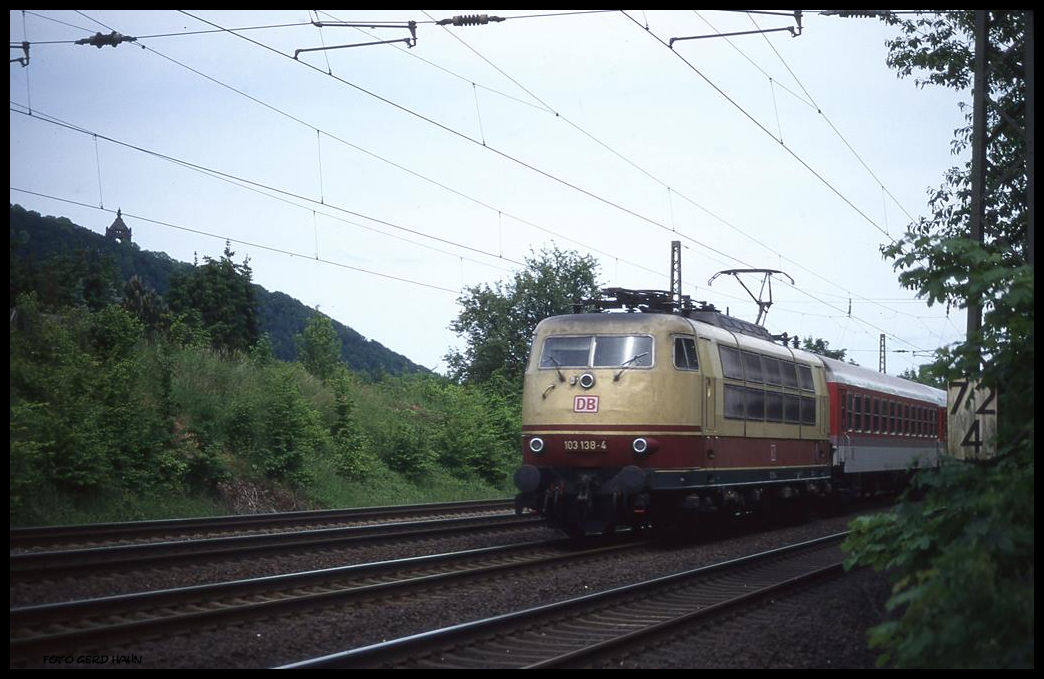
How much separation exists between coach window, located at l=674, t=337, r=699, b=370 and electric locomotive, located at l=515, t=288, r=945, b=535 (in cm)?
2

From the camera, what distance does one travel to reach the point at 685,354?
51.4ft

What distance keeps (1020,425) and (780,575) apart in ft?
23.1

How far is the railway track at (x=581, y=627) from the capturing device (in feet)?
26.1

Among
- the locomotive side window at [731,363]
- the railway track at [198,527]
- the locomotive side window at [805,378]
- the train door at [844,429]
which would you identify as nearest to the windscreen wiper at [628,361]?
the locomotive side window at [731,363]

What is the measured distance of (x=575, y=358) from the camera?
15.8 m

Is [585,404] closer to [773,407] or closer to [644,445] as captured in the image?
[644,445]

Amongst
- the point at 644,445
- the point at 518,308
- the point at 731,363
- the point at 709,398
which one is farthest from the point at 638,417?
the point at 518,308

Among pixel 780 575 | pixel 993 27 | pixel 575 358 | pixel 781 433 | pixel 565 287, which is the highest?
pixel 993 27

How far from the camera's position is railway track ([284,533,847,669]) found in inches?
313

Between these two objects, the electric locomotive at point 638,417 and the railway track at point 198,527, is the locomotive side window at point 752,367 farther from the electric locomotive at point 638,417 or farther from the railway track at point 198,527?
the railway track at point 198,527

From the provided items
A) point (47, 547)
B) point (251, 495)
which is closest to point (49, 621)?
point (47, 547)

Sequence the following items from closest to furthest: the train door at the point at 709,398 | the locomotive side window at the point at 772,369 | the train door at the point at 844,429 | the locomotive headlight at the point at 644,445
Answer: the locomotive headlight at the point at 644,445
the train door at the point at 709,398
the locomotive side window at the point at 772,369
the train door at the point at 844,429

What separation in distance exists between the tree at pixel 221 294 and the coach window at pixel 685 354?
57.0m

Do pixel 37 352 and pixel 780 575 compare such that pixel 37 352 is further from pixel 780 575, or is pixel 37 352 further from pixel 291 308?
pixel 291 308
